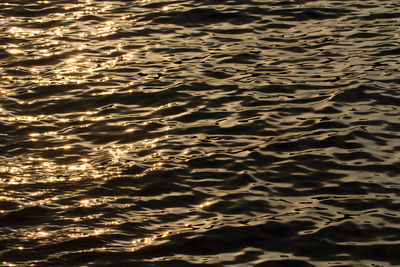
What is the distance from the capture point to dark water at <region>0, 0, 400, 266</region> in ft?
31.5

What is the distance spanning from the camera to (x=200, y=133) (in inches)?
496

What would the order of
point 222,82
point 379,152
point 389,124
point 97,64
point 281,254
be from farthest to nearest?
point 97,64 < point 222,82 < point 389,124 < point 379,152 < point 281,254

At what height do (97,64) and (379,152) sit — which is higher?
(97,64)

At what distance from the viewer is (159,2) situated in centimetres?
1914

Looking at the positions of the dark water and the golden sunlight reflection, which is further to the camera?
the golden sunlight reflection

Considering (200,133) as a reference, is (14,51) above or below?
above

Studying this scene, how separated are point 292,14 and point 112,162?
27.0 ft

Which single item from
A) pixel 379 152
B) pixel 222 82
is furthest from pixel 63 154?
pixel 379 152

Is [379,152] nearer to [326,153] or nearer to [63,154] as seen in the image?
[326,153]

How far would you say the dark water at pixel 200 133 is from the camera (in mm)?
9602

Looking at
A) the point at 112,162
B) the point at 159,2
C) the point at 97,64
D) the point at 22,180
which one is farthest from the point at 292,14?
the point at 22,180

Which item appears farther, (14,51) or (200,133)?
(14,51)

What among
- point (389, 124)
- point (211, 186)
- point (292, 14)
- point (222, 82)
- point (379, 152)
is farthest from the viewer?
point (292, 14)

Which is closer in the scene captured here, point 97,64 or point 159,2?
point 97,64
